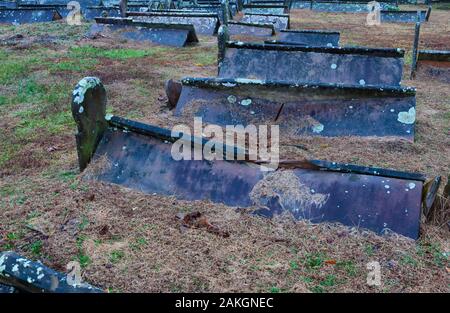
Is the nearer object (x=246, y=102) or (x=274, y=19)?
(x=246, y=102)

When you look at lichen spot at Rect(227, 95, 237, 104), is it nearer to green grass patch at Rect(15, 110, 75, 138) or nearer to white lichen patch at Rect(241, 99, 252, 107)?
white lichen patch at Rect(241, 99, 252, 107)

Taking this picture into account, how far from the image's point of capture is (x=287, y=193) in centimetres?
395

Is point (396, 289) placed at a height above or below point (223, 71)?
below

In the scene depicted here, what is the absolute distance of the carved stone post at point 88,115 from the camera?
14.7 ft

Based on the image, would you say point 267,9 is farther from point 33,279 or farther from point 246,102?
point 33,279

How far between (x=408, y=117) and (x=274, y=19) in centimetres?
1008

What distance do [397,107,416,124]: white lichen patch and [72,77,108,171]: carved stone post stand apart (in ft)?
11.7

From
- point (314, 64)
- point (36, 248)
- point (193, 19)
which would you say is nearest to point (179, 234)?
point (36, 248)

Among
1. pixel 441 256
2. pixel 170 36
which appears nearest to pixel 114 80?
pixel 170 36

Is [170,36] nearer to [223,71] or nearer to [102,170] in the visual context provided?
[223,71]

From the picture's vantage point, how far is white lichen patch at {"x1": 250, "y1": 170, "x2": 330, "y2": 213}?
3848mm
